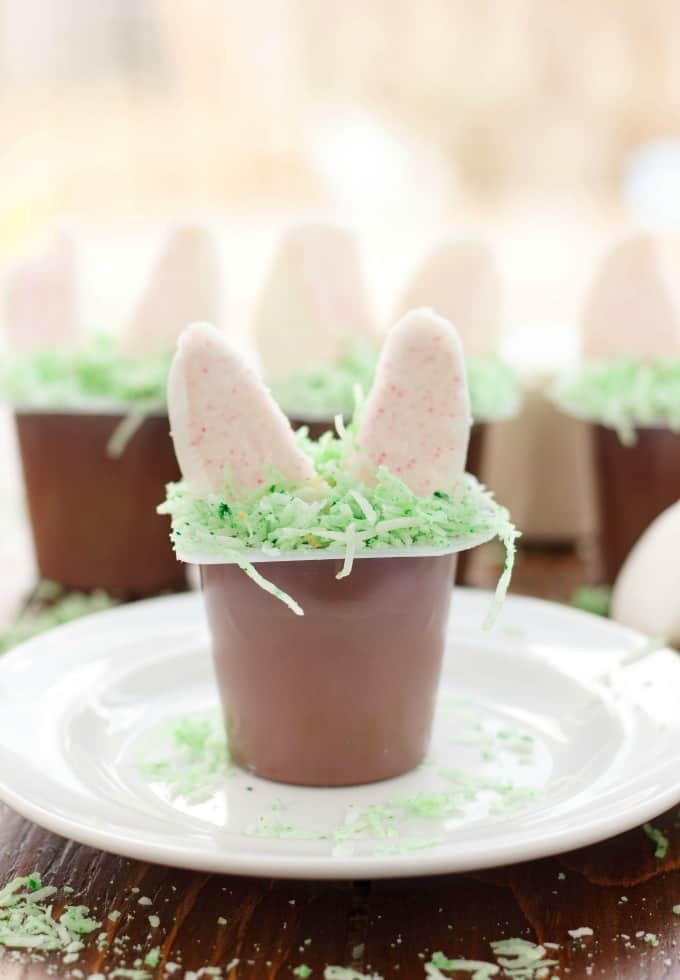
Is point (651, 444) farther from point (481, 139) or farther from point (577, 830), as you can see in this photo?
point (481, 139)

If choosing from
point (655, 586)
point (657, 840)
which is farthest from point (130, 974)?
point (655, 586)

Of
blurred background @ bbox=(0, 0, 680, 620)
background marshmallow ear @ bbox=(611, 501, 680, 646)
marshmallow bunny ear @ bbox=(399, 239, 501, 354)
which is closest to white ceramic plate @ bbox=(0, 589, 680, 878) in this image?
background marshmallow ear @ bbox=(611, 501, 680, 646)

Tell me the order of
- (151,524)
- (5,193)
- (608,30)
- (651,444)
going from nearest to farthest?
1. (651,444)
2. (151,524)
3. (5,193)
4. (608,30)

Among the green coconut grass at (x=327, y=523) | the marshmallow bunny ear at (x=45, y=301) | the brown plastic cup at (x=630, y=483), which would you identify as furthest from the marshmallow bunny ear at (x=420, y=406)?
the marshmallow bunny ear at (x=45, y=301)

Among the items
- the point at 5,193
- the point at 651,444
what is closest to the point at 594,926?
the point at 651,444

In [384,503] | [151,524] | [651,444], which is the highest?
[384,503]

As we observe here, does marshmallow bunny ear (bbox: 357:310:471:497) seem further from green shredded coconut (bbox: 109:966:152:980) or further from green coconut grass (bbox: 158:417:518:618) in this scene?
green shredded coconut (bbox: 109:966:152:980)

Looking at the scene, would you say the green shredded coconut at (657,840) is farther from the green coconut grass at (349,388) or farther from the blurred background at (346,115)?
the blurred background at (346,115)
